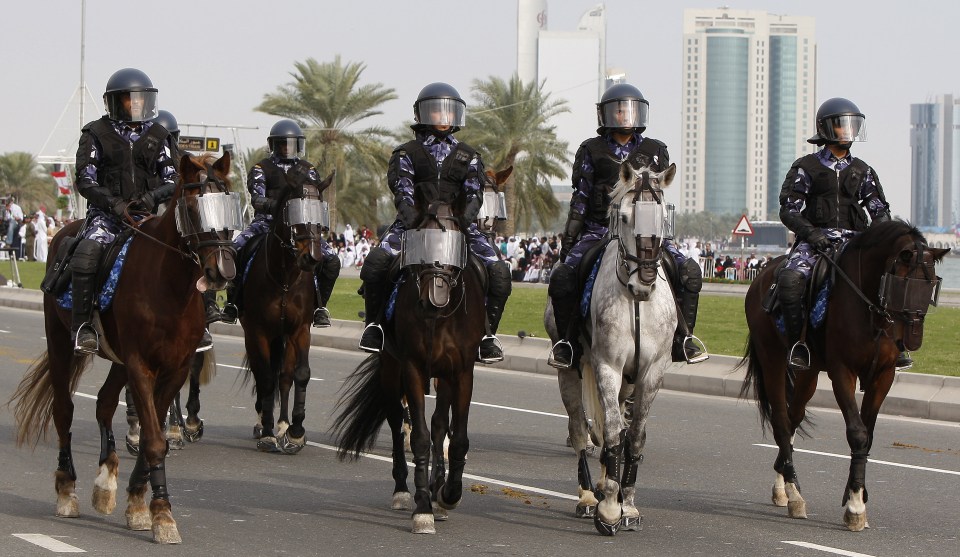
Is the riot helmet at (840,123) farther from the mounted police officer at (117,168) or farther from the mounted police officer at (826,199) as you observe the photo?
the mounted police officer at (117,168)

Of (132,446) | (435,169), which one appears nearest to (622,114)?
(435,169)

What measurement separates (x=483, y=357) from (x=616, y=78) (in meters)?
3.29

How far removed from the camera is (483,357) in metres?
9.84

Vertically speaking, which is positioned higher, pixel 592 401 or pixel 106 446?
pixel 592 401

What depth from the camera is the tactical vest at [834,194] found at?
34.8 feet

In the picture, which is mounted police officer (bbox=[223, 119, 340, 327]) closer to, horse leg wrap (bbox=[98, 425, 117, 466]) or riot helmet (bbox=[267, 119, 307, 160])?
riot helmet (bbox=[267, 119, 307, 160])

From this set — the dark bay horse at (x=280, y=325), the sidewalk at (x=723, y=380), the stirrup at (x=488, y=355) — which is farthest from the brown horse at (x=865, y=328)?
the sidewalk at (x=723, y=380)

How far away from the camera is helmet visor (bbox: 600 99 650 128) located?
10.2 meters

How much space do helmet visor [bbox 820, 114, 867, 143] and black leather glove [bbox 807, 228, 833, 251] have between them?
0.80 metres

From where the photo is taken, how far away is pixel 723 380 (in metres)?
18.5

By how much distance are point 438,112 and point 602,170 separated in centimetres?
127

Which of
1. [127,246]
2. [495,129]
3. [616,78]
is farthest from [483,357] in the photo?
[495,129]

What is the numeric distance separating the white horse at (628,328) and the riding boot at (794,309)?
1346 millimetres

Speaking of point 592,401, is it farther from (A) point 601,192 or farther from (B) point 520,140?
(B) point 520,140
